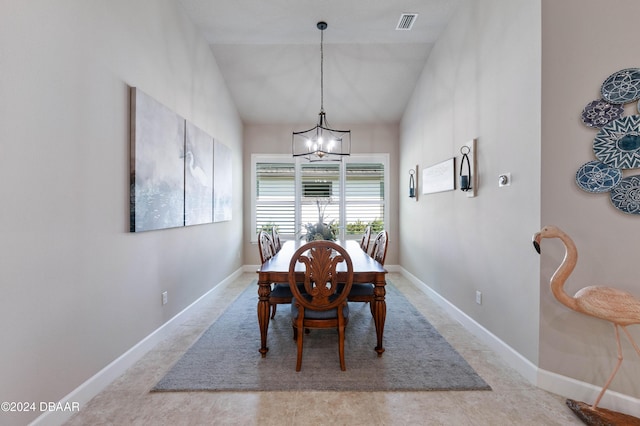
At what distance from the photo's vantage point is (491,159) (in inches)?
103

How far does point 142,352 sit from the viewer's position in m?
2.46

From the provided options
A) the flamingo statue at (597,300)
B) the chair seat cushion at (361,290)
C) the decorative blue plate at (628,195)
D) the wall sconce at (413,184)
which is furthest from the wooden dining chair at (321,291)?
the wall sconce at (413,184)

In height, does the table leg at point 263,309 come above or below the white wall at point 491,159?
below

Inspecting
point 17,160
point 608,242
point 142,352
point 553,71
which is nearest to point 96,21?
point 17,160

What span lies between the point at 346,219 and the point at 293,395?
406 centimetres

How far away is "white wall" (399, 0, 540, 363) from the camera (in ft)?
6.93

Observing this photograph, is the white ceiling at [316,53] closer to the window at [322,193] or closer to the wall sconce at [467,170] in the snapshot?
the window at [322,193]

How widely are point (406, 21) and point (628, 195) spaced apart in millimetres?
2916

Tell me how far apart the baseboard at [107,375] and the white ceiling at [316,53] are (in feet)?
11.2

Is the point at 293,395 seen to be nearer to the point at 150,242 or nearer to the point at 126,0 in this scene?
the point at 150,242

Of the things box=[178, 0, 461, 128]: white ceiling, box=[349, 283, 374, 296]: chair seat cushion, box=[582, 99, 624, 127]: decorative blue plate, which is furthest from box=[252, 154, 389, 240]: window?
box=[582, 99, 624, 127]: decorative blue plate

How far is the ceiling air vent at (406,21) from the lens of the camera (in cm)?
346

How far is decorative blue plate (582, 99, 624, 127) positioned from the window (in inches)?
153

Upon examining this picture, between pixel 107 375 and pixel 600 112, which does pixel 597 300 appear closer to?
pixel 600 112
